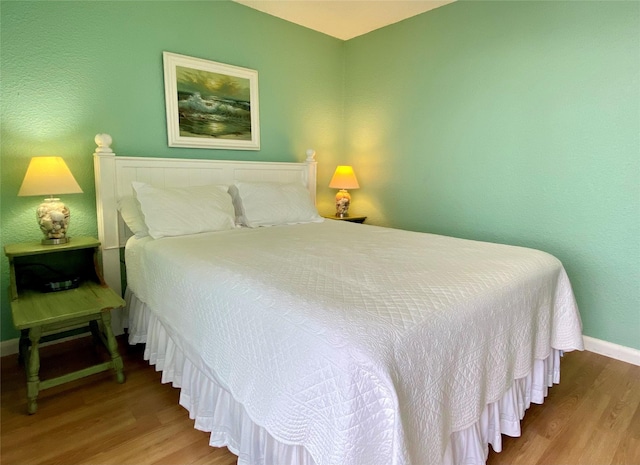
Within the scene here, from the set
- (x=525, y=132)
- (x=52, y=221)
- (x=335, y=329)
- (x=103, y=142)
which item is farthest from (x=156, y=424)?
(x=525, y=132)

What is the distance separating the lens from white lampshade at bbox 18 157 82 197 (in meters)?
1.96

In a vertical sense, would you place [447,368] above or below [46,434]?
above

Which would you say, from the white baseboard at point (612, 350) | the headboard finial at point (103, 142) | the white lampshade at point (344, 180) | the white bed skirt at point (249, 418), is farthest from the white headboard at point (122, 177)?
the white baseboard at point (612, 350)

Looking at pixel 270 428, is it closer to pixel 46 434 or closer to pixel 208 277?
pixel 208 277

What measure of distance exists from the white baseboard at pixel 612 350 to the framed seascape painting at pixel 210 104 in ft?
9.27

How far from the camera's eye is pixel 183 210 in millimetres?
2324

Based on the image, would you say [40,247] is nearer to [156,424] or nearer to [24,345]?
[24,345]

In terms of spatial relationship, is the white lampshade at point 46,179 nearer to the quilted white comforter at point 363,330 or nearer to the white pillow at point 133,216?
the white pillow at point 133,216

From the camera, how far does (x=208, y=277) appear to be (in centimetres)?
153

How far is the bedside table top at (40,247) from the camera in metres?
1.93

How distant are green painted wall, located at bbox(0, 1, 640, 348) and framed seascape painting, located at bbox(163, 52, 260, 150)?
0.08 metres

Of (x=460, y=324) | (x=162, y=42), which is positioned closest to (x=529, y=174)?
(x=460, y=324)

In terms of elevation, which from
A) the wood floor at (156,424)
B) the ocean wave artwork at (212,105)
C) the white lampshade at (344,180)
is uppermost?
the ocean wave artwork at (212,105)

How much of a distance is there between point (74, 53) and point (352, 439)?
2607 mm
